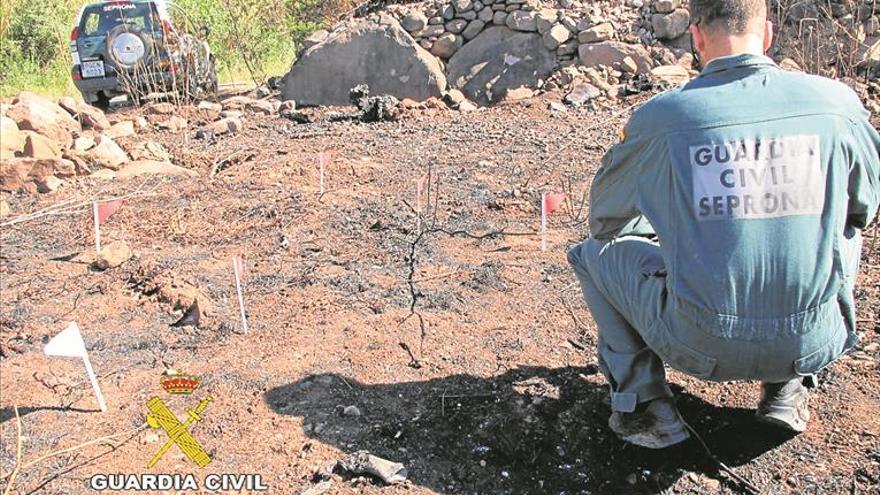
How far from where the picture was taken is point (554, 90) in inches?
359

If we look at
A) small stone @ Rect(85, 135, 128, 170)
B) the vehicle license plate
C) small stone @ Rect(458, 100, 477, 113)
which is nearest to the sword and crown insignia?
small stone @ Rect(85, 135, 128, 170)

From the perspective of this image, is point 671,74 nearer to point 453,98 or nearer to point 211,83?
point 453,98

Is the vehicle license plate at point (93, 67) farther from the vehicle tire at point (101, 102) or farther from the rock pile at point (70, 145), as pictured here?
the rock pile at point (70, 145)

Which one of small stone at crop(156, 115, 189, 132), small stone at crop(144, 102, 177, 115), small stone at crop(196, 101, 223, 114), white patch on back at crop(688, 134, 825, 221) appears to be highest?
white patch on back at crop(688, 134, 825, 221)

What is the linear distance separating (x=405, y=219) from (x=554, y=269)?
1.20m

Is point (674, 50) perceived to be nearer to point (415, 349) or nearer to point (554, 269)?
point (554, 269)

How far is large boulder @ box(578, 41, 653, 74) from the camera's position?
9492mm

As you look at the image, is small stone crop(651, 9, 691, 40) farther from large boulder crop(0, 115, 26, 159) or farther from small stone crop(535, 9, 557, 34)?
large boulder crop(0, 115, 26, 159)

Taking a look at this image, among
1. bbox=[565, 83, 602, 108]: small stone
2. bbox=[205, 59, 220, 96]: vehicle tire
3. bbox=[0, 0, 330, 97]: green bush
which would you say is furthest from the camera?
bbox=[0, 0, 330, 97]: green bush

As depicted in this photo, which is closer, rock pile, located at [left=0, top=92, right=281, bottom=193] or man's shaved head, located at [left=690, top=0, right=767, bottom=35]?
man's shaved head, located at [left=690, top=0, right=767, bottom=35]

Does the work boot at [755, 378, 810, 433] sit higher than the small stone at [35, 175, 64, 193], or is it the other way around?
the small stone at [35, 175, 64, 193]

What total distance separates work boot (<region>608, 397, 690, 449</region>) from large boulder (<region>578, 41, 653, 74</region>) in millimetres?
7448

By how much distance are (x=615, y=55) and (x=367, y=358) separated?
7.22 m

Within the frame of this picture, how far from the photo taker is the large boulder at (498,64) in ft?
33.0
